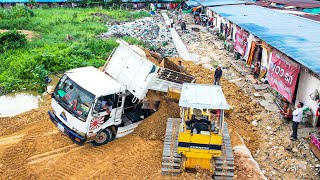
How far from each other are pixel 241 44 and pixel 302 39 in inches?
220

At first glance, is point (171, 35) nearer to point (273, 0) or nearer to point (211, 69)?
point (211, 69)

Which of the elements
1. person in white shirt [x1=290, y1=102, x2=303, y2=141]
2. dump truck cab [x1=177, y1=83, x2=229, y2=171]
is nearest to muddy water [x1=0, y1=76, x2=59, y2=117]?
dump truck cab [x1=177, y1=83, x2=229, y2=171]

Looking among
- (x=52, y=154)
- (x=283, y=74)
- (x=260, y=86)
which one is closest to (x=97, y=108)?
(x=52, y=154)

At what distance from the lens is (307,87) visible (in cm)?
1158

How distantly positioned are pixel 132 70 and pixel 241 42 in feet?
35.7

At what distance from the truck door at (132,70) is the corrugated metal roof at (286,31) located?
5286mm

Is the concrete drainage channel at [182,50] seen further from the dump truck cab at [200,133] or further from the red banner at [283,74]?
the dump truck cab at [200,133]

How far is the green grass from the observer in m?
17.1

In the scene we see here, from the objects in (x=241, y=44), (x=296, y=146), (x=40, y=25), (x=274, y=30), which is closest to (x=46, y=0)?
(x=40, y=25)

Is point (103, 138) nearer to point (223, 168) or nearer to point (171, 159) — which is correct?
point (171, 159)

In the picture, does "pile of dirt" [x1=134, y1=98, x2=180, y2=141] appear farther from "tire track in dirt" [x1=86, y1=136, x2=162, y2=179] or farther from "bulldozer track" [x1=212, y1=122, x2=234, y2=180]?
"bulldozer track" [x1=212, y1=122, x2=234, y2=180]

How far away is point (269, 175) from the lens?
29.9 feet

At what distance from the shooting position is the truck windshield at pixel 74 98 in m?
9.55

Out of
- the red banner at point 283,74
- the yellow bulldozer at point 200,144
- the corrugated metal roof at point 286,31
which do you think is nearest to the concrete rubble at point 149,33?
the corrugated metal roof at point 286,31
